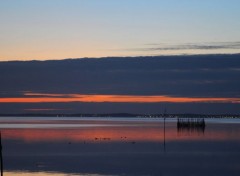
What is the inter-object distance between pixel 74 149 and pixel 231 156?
14.1 metres

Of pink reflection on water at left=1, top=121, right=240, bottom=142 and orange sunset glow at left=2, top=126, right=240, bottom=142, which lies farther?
pink reflection on water at left=1, top=121, right=240, bottom=142

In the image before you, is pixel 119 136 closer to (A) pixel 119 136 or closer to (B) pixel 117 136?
(A) pixel 119 136

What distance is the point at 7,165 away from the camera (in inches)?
1334

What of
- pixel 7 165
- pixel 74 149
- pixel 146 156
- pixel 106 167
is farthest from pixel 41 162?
pixel 74 149

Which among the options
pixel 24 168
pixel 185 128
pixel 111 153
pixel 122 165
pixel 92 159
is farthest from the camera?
pixel 185 128

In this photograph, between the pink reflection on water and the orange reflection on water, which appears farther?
the pink reflection on water

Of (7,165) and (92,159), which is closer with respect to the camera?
(7,165)

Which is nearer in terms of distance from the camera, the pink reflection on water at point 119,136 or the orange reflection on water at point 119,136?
the orange reflection on water at point 119,136

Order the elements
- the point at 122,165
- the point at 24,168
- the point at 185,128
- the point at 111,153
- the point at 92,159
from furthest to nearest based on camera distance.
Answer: the point at 185,128 → the point at 111,153 → the point at 92,159 → the point at 122,165 → the point at 24,168

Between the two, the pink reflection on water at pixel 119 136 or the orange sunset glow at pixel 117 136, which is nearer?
the orange sunset glow at pixel 117 136

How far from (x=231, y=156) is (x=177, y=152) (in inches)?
204

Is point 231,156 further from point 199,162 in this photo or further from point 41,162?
point 41,162

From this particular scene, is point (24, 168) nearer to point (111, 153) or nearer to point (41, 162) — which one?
point (41, 162)

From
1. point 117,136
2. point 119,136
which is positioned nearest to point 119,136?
point 119,136
